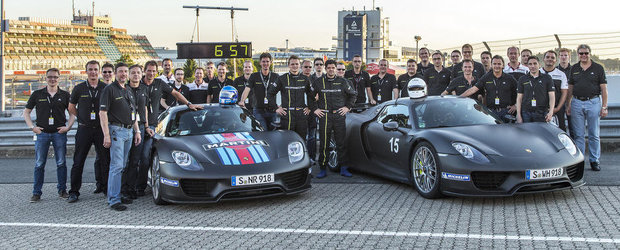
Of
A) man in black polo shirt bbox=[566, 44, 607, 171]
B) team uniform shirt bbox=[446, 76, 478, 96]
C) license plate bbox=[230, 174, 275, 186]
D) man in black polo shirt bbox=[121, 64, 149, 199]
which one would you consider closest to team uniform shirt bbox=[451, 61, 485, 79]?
team uniform shirt bbox=[446, 76, 478, 96]

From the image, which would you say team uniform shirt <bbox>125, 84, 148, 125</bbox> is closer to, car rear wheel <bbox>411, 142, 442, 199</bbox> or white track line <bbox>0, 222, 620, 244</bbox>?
white track line <bbox>0, 222, 620, 244</bbox>

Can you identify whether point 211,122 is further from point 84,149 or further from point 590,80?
point 590,80

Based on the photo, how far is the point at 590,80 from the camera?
362 inches

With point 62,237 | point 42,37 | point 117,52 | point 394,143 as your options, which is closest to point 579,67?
point 394,143

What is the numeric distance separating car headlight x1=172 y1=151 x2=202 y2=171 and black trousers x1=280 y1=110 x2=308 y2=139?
2603 millimetres

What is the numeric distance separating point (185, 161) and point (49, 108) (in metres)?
2.40

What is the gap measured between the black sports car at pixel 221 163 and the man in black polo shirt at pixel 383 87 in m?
4.10

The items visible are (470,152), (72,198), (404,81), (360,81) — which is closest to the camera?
(470,152)

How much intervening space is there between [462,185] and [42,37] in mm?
172197

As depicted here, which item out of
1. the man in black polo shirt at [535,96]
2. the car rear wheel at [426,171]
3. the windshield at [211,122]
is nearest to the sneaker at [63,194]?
the windshield at [211,122]

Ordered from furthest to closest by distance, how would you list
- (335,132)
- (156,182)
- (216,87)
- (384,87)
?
(384,87), (216,87), (335,132), (156,182)

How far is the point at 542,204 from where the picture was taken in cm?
655

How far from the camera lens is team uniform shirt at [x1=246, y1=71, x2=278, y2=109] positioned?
1030cm

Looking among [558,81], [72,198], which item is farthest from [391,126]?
[72,198]
